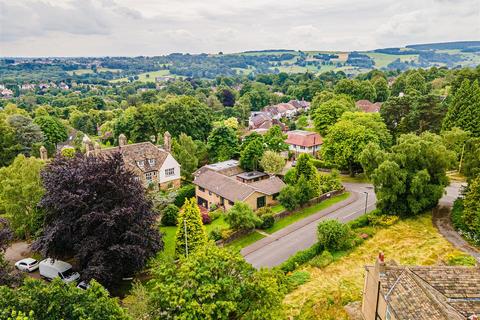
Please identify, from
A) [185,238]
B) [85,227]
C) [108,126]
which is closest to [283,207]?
[185,238]

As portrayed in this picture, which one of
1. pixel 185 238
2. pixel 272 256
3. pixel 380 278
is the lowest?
pixel 272 256

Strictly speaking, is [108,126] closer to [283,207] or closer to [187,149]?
[187,149]

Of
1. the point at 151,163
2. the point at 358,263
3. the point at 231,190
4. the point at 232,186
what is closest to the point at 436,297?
the point at 358,263

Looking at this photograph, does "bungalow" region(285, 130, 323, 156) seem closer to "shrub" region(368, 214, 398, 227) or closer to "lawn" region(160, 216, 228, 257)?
"shrub" region(368, 214, 398, 227)

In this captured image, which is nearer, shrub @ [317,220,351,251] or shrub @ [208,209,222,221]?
shrub @ [317,220,351,251]

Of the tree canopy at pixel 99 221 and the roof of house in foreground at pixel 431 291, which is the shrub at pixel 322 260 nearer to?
the roof of house in foreground at pixel 431 291

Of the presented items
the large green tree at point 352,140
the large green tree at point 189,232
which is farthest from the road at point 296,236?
the large green tree at point 352,140

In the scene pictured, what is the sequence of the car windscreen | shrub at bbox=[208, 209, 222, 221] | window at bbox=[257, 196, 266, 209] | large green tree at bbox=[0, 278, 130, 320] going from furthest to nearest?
window at bbox=[257, 196, 266, 209]
shrub at bbox=[208, 209, 222, 221]
the car windscreen
large green tree at bbox=[0, 278, 130, 320]

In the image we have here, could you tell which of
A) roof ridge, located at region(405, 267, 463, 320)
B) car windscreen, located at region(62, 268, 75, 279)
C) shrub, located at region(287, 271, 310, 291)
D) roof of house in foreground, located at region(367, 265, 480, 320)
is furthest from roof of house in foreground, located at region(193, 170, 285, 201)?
roof ridge, located at region(405, 267, 463, 320)
